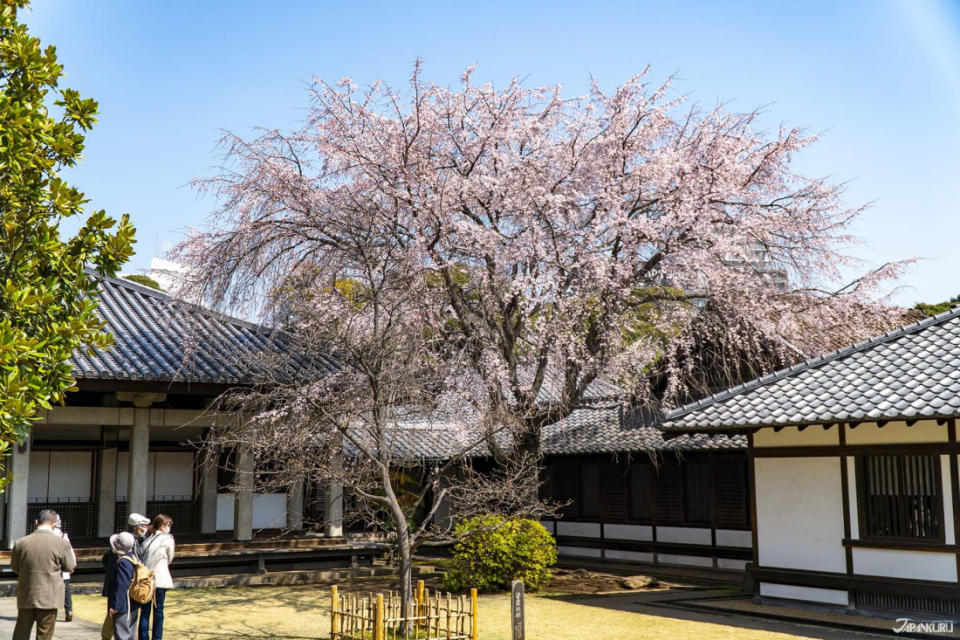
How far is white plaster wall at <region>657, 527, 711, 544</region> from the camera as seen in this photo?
68.8ft

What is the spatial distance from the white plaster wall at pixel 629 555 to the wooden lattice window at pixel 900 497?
9.67 meters

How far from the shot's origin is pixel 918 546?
1242cm

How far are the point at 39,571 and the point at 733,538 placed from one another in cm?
1528

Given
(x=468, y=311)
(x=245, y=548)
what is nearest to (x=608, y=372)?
(x=468, y=311)

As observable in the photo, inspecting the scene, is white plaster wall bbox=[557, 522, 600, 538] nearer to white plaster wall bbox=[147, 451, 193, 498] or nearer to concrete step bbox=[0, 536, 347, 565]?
concrete step bbox=[0, 536, 347, 565]

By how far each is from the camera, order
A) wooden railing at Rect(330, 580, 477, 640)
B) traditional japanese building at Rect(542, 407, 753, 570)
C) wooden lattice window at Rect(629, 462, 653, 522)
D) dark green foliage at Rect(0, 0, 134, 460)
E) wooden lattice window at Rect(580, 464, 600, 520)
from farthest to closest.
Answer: wooden lattice window at Rect(580, 464, 600, 520) → wooden lattice window at Rect(629, 462, 653, 522) → traditional japanese building at Rect(542, 407, 753, 570) → wooden railing at Rect(330, 580, 477, 640) → dark green foliage at Rect(0, 0, 134, 460)

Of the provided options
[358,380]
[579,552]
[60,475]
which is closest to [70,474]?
[60,475]

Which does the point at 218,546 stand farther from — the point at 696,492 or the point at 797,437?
the point at 797,437

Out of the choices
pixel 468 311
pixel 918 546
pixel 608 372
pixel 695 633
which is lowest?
pixel 695 633

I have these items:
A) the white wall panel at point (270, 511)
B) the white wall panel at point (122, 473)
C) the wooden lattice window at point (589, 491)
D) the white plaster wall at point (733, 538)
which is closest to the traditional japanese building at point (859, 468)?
the white plaster wall at point (733, 538)

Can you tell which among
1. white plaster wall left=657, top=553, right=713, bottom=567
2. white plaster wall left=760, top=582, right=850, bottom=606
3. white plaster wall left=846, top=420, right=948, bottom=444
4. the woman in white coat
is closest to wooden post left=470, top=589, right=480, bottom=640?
the woman in white coat

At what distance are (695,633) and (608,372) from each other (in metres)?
6.25

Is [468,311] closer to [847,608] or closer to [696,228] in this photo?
[696,228]

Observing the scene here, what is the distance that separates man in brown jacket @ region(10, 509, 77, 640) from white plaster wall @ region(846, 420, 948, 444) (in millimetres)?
10713
